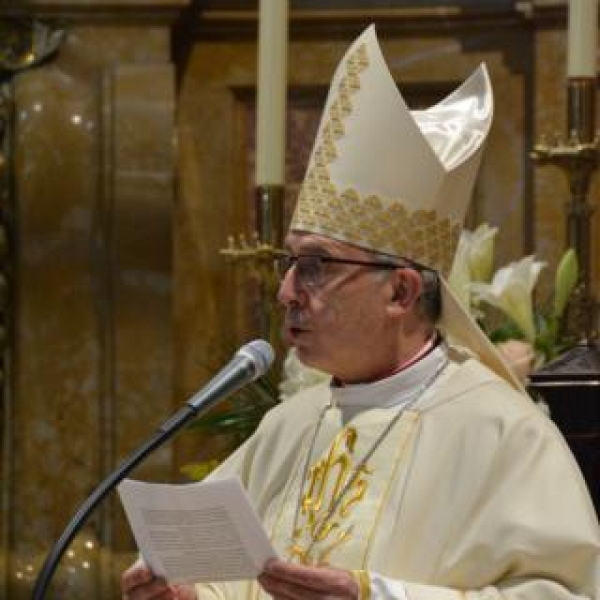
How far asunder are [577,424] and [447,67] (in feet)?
5.34

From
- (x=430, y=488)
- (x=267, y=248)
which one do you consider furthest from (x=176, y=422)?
(x=267, y=248)

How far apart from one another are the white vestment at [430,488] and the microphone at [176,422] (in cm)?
37

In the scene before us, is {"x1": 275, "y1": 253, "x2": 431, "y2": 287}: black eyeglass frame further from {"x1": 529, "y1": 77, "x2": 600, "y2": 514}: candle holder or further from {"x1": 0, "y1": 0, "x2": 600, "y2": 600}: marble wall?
{"x1": 0, "y1": 0, "x2": 600, "y2": 600}: marble wall

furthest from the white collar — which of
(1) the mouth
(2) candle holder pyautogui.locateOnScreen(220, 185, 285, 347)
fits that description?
(2) candle holder pyautogui.locateOnScreen(220, 185, 285, 347)

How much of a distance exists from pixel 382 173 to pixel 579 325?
2.62 feet

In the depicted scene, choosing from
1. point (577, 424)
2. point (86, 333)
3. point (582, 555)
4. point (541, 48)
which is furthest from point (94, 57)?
point (582, 555)

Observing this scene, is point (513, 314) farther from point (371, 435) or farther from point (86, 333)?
point (86, 333)

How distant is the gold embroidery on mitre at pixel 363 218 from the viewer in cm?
354

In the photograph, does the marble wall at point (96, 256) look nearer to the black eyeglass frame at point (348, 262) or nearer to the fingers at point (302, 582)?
the black eyeglass frame at point (348, 262)

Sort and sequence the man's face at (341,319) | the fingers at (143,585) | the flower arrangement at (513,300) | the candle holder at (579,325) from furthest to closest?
1. the flower arrangement at (513,300)
2. the candle holder at (579,325)
3. the man's face at (341,319)
4. the fingers at (143,585)

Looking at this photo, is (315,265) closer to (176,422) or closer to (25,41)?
(176,422)

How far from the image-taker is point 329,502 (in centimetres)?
352

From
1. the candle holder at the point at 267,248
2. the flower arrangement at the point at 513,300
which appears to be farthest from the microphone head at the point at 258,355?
the flower arrangement at the point at 513,300

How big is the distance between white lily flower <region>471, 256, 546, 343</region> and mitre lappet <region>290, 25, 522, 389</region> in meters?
0.70
